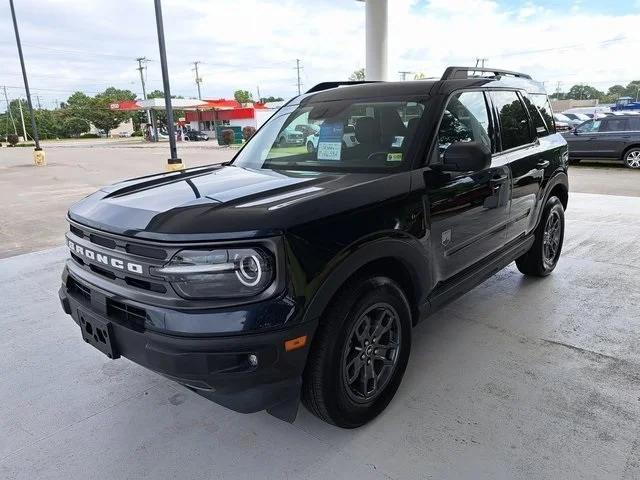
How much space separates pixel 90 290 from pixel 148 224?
0.59m

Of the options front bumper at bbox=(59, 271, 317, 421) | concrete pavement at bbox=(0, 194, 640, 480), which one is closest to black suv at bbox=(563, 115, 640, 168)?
concrete pavement at bbox=(0, 194, 640, 480)

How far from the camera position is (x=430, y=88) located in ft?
10.0

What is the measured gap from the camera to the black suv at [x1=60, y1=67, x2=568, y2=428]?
6.44 ft

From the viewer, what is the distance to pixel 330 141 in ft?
10.4

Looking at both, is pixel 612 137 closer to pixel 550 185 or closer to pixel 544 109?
pixel 544 109

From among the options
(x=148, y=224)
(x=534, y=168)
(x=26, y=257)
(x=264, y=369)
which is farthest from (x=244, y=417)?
(x=26, y=257)

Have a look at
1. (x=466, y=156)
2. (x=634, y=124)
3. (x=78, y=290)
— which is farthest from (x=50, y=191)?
(x=634, y=124)

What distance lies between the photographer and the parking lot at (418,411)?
2.28m

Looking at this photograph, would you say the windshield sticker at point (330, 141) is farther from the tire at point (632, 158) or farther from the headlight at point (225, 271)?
the tire at point (632, 158)

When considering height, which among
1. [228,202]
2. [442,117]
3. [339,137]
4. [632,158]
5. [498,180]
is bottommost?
[632,158]

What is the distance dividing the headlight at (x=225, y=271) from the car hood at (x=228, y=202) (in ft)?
0.24

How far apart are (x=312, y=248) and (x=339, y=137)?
1.31 m

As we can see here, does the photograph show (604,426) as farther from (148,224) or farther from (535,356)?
(148,224)

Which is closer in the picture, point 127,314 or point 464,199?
point 127,314
